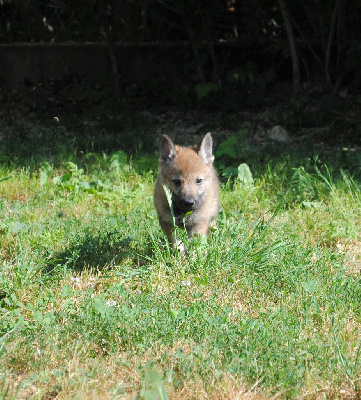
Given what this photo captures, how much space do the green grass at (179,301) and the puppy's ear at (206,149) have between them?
563mm

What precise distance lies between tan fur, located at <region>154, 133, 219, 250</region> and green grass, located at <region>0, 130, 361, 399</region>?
0.18m

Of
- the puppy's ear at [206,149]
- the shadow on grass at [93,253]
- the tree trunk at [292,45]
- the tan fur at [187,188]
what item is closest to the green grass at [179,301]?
the shadow on grass at [93,253]

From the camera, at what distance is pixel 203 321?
10.4 feet

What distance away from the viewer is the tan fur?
13.9ft

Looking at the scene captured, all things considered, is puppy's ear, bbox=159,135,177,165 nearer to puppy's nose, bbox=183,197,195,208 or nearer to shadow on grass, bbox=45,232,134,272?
puppy's nose, bbox=183,197,195,208

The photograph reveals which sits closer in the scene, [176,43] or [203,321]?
[203,321]

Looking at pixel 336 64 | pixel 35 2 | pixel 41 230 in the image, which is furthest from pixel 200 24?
pixel 41 230

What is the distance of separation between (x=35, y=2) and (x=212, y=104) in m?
3.60

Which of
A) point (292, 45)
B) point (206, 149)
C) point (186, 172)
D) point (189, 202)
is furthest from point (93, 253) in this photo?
point (292, 45)

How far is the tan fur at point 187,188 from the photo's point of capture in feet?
13.9

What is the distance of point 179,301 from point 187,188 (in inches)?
43.6

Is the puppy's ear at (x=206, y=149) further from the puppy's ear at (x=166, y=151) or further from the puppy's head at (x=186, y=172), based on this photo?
the puppy's ear at (x=166, y=151)

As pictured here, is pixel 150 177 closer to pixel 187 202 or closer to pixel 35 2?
pixel 187 202

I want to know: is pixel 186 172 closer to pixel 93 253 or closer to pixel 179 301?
pixel 93 253
